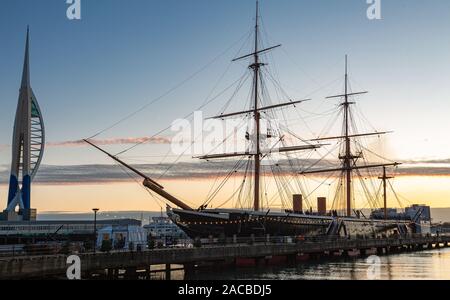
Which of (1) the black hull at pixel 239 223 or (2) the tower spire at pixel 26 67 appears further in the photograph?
(2) the tower spire at pixel 26 67

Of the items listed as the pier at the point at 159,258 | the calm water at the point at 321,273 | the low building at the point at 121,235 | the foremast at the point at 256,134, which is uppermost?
the foremast at the point at 256,134

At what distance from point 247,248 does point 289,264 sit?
32.9ft

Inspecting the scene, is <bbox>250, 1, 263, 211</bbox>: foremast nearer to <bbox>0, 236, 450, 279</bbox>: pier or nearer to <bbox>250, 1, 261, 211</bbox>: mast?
<bbox>250, 1, 261, 211</bbox>: mast

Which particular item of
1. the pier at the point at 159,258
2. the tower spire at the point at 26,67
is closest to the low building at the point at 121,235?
the pier at the point at 159,258

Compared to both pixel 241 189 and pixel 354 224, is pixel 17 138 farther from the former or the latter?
pixel 354 224

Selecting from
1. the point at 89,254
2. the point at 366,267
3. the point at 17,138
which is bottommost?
the point at 366,267

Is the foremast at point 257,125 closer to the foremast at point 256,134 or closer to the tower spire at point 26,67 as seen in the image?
the foremast at point 256,134

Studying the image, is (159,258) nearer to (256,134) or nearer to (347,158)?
(256,134)

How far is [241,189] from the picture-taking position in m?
70.4

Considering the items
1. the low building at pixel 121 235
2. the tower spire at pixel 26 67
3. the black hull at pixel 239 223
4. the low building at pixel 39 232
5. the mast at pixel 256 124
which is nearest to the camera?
the low building at pixel 121 235

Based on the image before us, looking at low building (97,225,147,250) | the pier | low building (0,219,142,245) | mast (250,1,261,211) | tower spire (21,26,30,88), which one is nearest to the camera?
the pier

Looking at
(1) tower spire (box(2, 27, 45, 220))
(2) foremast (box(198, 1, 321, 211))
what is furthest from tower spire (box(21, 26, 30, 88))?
(2) foremast (box(198, 1, 321, 211))
